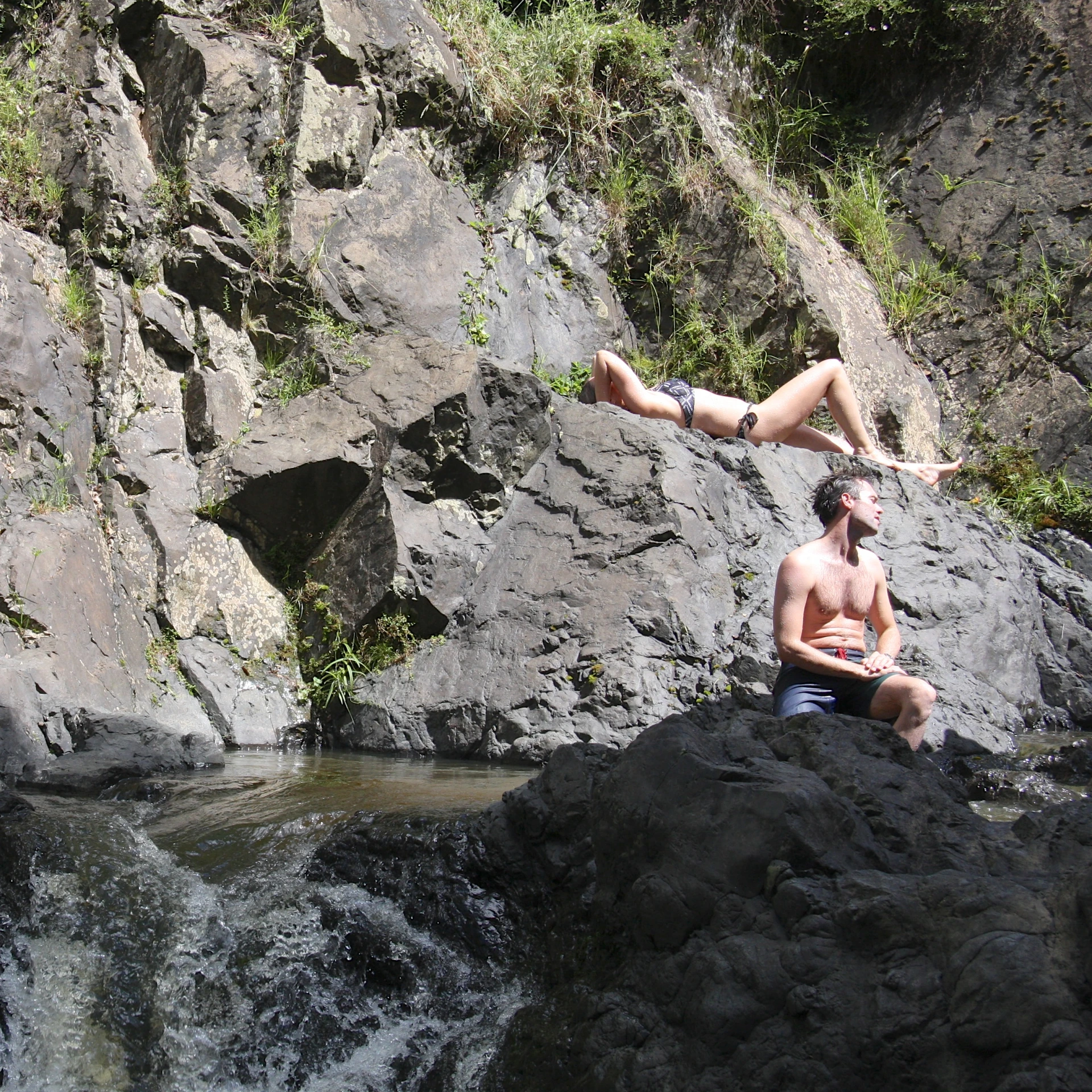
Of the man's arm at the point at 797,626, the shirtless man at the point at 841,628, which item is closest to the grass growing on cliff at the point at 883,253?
the shirtless man at the point at 841,628

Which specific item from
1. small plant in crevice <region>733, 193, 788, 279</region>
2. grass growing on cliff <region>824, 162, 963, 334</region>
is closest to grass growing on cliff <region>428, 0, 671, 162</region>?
small plant in crevice <region>733, 193, 788, 279</region>

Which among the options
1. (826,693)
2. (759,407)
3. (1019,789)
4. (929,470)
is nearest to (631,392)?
(759,407)

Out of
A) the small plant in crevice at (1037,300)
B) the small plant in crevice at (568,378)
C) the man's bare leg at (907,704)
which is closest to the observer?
the man's bare leg at (907,704)

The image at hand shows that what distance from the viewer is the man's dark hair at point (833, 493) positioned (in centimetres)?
458

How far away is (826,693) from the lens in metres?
4.25

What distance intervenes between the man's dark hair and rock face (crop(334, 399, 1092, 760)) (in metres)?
0.86

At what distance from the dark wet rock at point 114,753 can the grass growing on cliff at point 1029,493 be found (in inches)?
221

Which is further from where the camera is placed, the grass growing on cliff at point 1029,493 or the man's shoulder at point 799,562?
the grass growing on cliff at point 1029,493

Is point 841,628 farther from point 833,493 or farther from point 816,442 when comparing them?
point 816,442

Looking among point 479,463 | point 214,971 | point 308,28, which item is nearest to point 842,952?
point 214,971

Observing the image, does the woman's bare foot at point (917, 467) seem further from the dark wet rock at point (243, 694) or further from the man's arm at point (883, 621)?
the dark wet rock at point (243, 694)

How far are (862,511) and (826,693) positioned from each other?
853 mm

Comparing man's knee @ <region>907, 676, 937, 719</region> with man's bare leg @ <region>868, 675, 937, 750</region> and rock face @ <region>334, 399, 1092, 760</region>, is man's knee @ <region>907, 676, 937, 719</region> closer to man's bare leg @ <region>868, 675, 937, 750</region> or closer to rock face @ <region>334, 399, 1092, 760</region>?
man's bare leg @ <region>868, 675, 937, 750</region>

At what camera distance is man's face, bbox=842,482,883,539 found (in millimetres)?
4559
